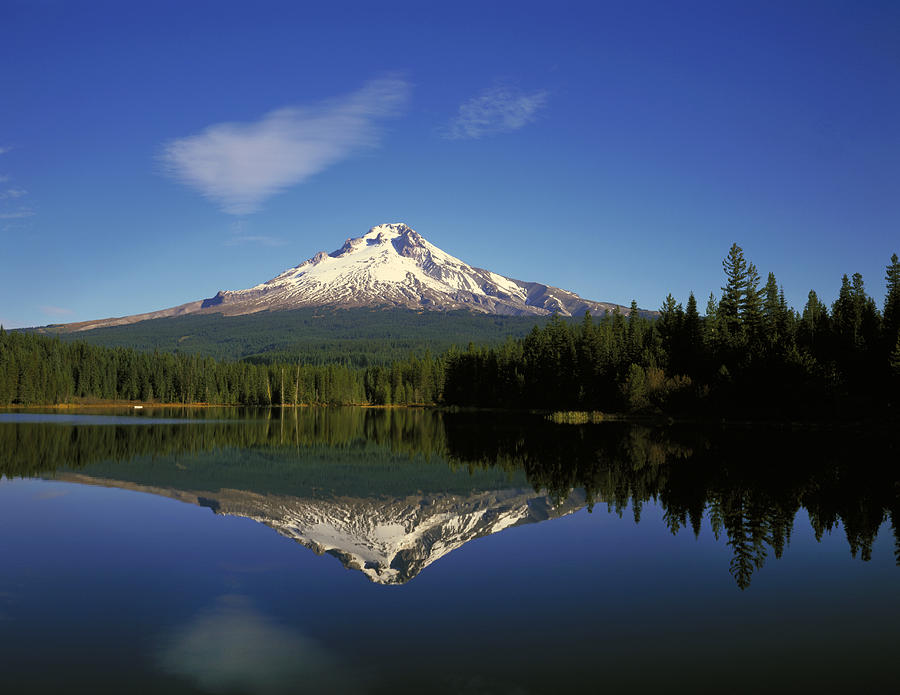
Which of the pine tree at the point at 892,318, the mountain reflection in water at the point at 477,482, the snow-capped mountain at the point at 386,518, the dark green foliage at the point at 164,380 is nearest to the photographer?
the snow-capped mountain at the point at 386,518

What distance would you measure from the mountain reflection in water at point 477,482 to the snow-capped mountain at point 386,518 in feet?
0.23

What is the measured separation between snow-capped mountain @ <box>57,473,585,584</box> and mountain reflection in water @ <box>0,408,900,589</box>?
0.23ft

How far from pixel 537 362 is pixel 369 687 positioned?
358 ft

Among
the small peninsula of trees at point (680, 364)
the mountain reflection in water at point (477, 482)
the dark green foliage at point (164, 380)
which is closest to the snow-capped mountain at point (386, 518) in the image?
the mountain reflection in water at point (477, 482)

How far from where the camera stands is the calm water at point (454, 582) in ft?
33.4

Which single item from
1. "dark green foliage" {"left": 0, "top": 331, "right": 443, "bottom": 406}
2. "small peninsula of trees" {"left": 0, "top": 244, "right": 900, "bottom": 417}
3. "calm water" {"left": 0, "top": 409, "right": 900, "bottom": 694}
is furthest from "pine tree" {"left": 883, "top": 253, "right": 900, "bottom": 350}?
"dark green foliage" {"left": 0, "top": 331, "right": 443, "bottom": 406}

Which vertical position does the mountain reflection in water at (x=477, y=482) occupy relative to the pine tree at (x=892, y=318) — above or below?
below

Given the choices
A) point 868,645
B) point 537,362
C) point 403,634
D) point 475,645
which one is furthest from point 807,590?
point 537,362

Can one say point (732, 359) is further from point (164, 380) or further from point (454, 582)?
point (164, 380)

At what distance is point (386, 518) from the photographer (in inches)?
922

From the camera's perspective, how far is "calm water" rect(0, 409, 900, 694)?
10.2m

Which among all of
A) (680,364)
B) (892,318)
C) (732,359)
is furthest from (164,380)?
(892,318)

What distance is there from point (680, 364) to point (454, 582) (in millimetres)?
82071

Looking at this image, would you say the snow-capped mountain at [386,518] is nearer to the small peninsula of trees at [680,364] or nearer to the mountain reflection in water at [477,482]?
the mountain reflection in water at [477,482]
